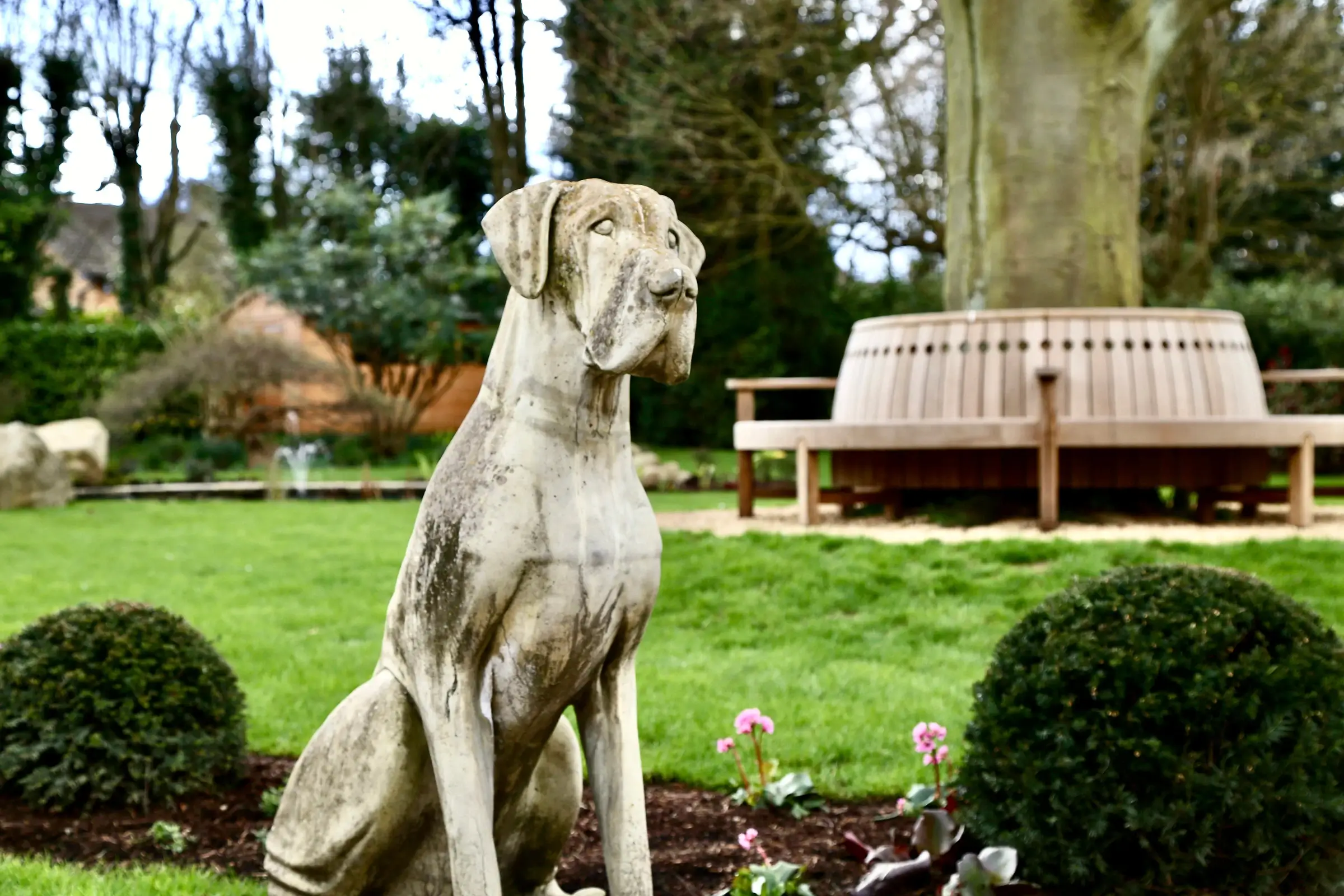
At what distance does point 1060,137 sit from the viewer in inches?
397

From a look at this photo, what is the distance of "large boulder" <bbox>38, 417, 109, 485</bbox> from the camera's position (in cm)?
1842

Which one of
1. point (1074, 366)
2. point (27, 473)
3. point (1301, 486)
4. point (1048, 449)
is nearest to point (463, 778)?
point (1048, 449)

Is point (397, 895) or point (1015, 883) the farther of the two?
point (1015, 883)

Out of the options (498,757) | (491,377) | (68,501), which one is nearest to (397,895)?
(498,757)

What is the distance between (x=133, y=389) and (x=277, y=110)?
1412cm

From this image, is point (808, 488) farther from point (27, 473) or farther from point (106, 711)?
point (27, 473)

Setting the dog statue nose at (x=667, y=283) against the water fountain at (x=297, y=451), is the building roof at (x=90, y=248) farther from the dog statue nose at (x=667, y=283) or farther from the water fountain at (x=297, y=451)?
the dog statue nose at (x=667, y=283)

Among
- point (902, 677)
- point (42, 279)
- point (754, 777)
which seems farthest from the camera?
point (42, 279)

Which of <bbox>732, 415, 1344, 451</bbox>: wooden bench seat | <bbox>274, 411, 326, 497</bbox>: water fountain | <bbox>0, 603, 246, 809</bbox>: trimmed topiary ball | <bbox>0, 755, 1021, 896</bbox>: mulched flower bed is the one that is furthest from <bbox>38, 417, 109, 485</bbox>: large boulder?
<bbox>0, 755, 1021, 896</bbox>: mulched flower bed

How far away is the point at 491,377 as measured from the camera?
2.71m

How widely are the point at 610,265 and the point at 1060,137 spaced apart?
8.41m

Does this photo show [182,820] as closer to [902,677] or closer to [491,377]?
[491,377]

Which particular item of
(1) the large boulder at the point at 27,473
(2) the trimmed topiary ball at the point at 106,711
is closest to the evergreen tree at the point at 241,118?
(1) the large boulder at the point at 27,473

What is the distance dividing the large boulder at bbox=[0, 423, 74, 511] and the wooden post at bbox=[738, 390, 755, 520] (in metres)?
9.57
